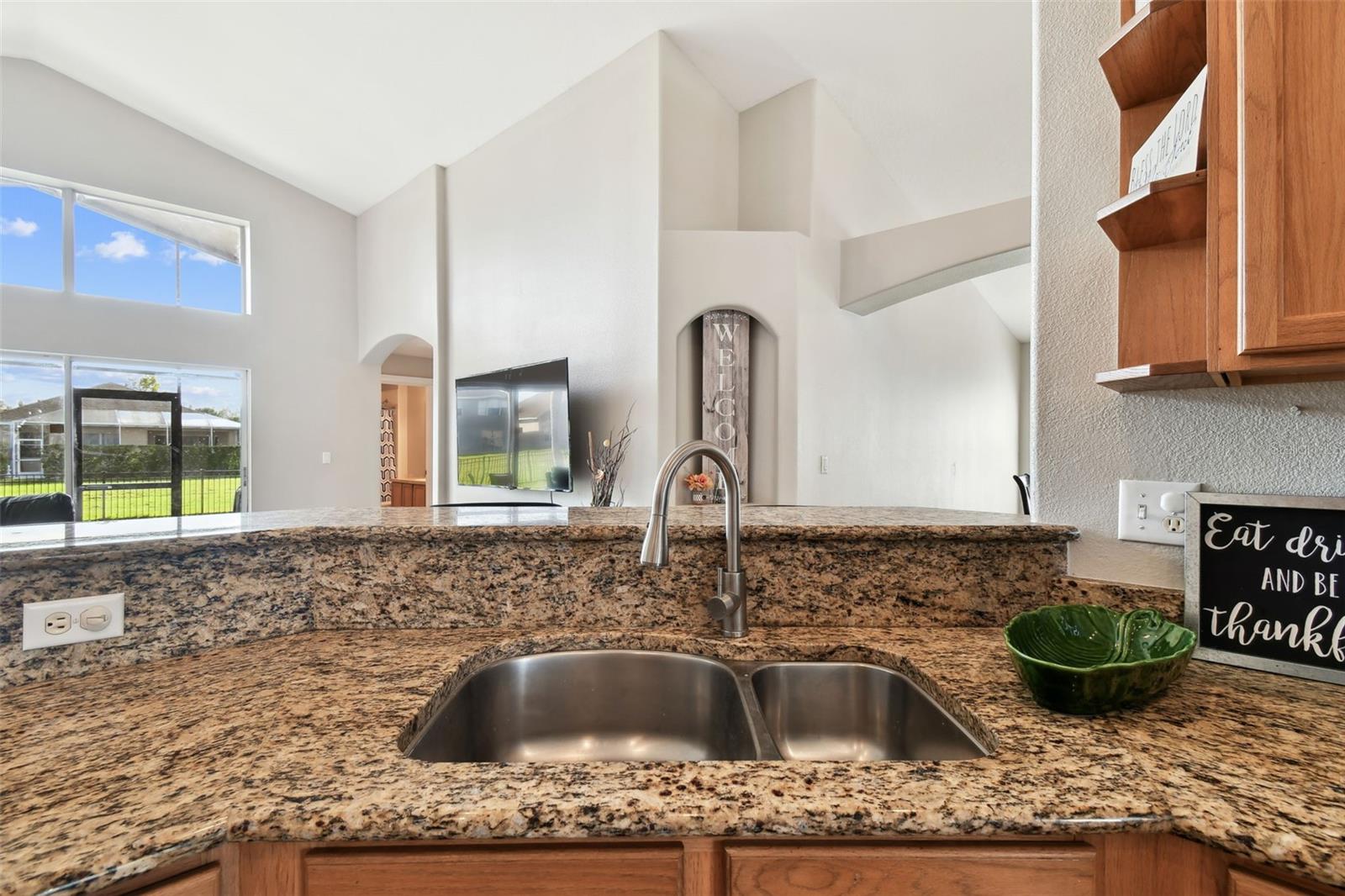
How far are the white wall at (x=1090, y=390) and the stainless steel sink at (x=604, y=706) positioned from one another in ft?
2.29

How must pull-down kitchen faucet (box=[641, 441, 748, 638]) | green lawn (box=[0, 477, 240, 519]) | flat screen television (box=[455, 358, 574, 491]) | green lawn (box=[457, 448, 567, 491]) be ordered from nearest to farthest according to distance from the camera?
pull-down kitchen faucet (box=[641, 441, 748, 638])
flat screen television (box=[455, 358, 574, 491])
green lawn (box=[457, 448, 567, 491])
green lawn (box=[0, 477, 240, 519])

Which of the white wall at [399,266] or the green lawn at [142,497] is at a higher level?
the white wall at [399,266]

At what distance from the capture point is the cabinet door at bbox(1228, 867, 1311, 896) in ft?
1.68

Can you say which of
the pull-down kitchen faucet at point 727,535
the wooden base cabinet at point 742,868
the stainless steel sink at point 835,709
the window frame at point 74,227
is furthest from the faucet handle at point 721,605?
the window frame at point 74,227

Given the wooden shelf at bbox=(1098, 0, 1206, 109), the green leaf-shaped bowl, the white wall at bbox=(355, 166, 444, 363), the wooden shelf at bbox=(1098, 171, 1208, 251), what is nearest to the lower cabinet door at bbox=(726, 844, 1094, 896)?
the green leaf-shaped bowl

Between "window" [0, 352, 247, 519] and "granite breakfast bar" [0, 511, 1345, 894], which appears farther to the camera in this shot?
"window" [0, 352, 247, 519]

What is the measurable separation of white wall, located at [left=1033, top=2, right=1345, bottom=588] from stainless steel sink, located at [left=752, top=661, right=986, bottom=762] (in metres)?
0.43

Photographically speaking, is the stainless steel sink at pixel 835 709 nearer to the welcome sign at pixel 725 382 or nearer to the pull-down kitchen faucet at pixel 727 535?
the pull-down kitchen faucet at pixel 727 535

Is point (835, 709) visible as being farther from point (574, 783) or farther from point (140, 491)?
point (140, 491)

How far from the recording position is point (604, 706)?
1.02 metres

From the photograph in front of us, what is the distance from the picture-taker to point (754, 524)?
3.76 ft

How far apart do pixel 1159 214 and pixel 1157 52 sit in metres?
0.25

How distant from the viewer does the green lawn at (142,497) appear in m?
4.90

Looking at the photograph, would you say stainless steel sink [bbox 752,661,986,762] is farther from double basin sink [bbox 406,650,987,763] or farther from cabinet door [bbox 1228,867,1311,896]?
cabinet door [bbox 1228,867,1311,896]
